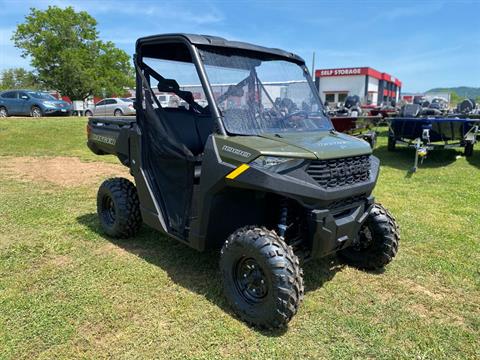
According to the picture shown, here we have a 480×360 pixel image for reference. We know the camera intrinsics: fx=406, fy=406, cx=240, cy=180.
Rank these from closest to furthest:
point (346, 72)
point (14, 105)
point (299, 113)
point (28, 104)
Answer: point (299, 113) < point (28, 104) < point (14, 105) < point (346, 72)

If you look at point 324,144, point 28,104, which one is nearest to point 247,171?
point 324,144

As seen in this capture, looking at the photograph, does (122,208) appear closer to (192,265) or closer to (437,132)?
(192,265)

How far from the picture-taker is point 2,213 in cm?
563

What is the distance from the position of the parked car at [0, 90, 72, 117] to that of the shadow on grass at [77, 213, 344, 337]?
17718mm

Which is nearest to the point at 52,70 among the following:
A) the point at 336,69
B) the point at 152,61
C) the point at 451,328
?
the point at 336,69

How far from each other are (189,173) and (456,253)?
10.2 feet

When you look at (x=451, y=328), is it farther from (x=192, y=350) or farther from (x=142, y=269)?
(x=142, y=269)

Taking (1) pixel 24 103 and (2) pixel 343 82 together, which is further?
(2) pixel 343 82

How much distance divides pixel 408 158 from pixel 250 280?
30.4 ft

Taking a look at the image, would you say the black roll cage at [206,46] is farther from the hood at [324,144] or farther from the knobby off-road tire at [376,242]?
the knobby off-road tire at [376,242]

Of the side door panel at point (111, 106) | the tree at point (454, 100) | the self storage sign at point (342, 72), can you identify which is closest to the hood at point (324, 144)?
the side door panel at point (111, 106)

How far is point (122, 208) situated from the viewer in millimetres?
4473

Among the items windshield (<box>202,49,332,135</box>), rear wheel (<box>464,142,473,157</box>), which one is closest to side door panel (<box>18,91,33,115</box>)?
rear wheel (<box>464,142,473,157</box>)

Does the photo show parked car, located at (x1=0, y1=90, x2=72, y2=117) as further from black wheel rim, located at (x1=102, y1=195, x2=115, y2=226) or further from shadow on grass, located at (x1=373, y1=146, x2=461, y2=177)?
black wheel rim, located at (x1=102, y1=195, x2=115, y2=226)
